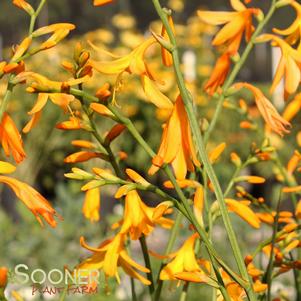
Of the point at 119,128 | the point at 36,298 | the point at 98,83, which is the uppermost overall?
the point at 119,128

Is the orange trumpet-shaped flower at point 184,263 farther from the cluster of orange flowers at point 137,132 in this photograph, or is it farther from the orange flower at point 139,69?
the orange flower at point 139,69

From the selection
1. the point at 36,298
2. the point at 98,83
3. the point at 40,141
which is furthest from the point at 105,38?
the point at 36,298

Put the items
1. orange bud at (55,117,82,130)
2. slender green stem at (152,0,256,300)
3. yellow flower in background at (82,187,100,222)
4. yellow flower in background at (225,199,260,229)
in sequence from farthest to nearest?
yellow flower in background at (82,187,100,222)
yellow flower in background at (225,199,260,229)
orange bud at (55,117,82,130)
slender green stem at (152,0,256,300)

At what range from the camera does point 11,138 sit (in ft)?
3.16

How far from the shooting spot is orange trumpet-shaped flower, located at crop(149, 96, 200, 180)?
949 millimetres

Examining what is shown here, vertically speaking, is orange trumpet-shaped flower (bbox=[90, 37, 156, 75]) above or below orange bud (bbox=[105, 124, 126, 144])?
above

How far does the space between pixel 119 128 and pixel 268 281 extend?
253 mm

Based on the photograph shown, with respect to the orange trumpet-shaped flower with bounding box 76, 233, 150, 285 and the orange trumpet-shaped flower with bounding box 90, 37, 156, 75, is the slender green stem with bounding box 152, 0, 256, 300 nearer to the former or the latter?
the orange trumpet-shaped flower with bounding box 90, 37, 156, 75

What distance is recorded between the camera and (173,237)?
1.13 metres

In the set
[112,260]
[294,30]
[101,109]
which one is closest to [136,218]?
[112,260]

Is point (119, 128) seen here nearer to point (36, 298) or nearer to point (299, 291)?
point (299, 291)

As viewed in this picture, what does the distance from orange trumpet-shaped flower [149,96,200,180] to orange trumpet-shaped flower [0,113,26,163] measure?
142 millimetres

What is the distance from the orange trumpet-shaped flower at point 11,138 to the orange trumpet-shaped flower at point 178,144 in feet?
0.47

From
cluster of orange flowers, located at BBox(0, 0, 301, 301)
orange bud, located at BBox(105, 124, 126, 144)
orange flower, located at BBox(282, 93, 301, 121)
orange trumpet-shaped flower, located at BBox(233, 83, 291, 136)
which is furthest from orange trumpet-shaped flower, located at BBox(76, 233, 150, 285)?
orange flower, located at BBox(282, 93, 301, 121)
